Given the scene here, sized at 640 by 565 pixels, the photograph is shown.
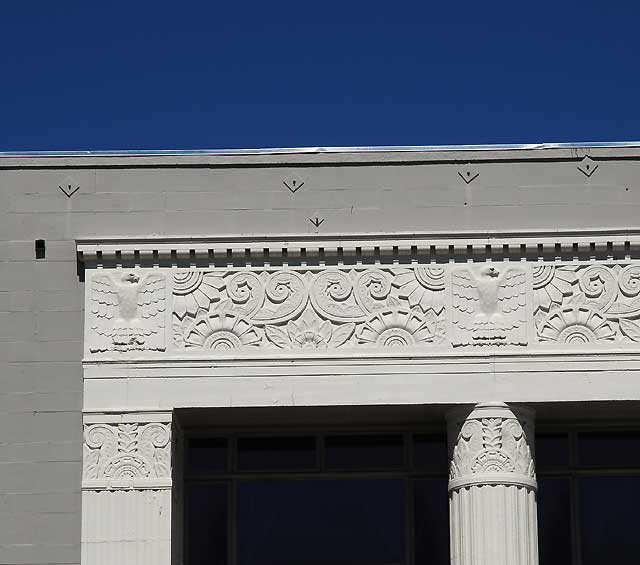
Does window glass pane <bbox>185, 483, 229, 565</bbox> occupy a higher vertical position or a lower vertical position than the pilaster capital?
lower

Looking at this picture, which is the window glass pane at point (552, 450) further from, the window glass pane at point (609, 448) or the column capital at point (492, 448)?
the column capital at point (492, 448)

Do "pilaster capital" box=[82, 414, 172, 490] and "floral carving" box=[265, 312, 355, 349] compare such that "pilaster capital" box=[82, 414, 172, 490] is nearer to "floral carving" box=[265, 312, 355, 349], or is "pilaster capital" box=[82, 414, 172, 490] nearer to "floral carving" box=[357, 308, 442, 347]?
"floral carving" box=[265, 312, 355, 349]

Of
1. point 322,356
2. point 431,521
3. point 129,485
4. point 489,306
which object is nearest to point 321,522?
point 431,521

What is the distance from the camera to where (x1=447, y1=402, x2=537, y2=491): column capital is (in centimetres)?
2594

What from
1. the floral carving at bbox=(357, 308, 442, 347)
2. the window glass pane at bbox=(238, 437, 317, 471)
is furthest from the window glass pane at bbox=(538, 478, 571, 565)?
the window glass pane at bbox=(238, 437, 317, 471)

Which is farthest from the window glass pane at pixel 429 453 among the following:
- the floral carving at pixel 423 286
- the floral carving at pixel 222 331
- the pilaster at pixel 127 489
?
the pilaster at pixel 127 489

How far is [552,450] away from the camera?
27562 millimetres

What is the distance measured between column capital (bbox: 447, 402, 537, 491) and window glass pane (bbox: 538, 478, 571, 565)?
3.95 ft

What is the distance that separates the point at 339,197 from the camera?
88.3ft

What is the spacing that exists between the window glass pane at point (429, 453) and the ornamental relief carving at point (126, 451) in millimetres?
3610

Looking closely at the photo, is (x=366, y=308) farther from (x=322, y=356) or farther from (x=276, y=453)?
(x=276, y=453)

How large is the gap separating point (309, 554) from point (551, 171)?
239 inches

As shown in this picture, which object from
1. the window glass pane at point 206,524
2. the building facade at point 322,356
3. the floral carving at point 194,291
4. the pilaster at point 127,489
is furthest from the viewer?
the window glass pane at point 206,524

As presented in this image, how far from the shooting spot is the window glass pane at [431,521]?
2706 centimetres
